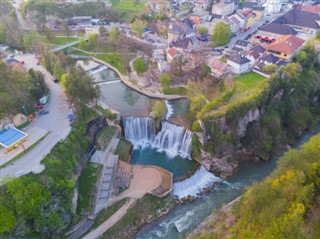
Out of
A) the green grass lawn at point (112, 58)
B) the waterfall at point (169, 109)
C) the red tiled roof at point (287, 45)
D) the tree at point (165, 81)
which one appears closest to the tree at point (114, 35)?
the green grass lawn at point (112, 58)

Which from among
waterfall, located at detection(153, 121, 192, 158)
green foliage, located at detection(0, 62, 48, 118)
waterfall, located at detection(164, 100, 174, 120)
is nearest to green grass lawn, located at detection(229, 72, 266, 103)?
waterfall, located at detection(153, 121, 192, 158)

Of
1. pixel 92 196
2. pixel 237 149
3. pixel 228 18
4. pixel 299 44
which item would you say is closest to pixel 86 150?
pixel 92 196

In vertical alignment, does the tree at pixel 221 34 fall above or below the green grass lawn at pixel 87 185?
above

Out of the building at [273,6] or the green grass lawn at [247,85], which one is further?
the building at [273,6]

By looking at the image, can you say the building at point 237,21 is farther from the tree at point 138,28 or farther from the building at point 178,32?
the tree at point 138,28

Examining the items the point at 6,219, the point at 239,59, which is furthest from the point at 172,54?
the point at 6,219

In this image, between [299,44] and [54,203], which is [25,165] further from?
[299,44]
